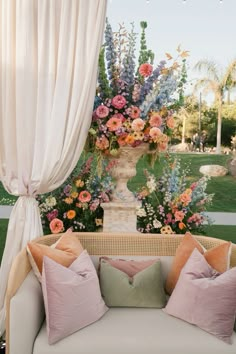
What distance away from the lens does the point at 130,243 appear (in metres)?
2.62

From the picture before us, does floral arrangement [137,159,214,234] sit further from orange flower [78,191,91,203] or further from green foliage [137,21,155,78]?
green foliage [137,21,155,78]

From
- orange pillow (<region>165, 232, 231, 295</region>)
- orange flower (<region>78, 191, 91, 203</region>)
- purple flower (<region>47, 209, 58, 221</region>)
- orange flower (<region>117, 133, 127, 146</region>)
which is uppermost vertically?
orange flower (<region>117, 133, 127, 146</region>)

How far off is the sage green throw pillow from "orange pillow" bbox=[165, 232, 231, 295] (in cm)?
8

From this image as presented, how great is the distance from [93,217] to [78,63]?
955mm

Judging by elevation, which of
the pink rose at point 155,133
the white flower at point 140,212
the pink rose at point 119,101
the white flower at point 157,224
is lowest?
the white flower at point 157,224

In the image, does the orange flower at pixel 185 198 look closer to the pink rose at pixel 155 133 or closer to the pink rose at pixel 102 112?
the pink rose at pixel 155 133

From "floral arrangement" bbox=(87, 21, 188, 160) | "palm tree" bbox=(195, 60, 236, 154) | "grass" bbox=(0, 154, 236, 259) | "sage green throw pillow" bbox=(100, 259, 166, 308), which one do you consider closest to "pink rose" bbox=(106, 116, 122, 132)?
"floral arrangement" bbox=(87, 21, 188, 160)

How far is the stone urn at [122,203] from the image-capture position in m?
2.78

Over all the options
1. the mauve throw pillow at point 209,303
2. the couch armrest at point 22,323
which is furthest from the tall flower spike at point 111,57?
the couch armrest at point 22,323

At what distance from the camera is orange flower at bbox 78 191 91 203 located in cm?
283

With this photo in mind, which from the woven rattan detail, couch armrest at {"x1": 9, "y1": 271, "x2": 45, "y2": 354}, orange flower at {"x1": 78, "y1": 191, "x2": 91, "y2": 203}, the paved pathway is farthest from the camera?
the paved pathway

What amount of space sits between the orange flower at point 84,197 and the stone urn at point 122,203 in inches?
3.9

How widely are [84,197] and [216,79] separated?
139 inches

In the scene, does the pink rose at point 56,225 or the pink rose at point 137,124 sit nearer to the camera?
the pink rose at point 137,124
